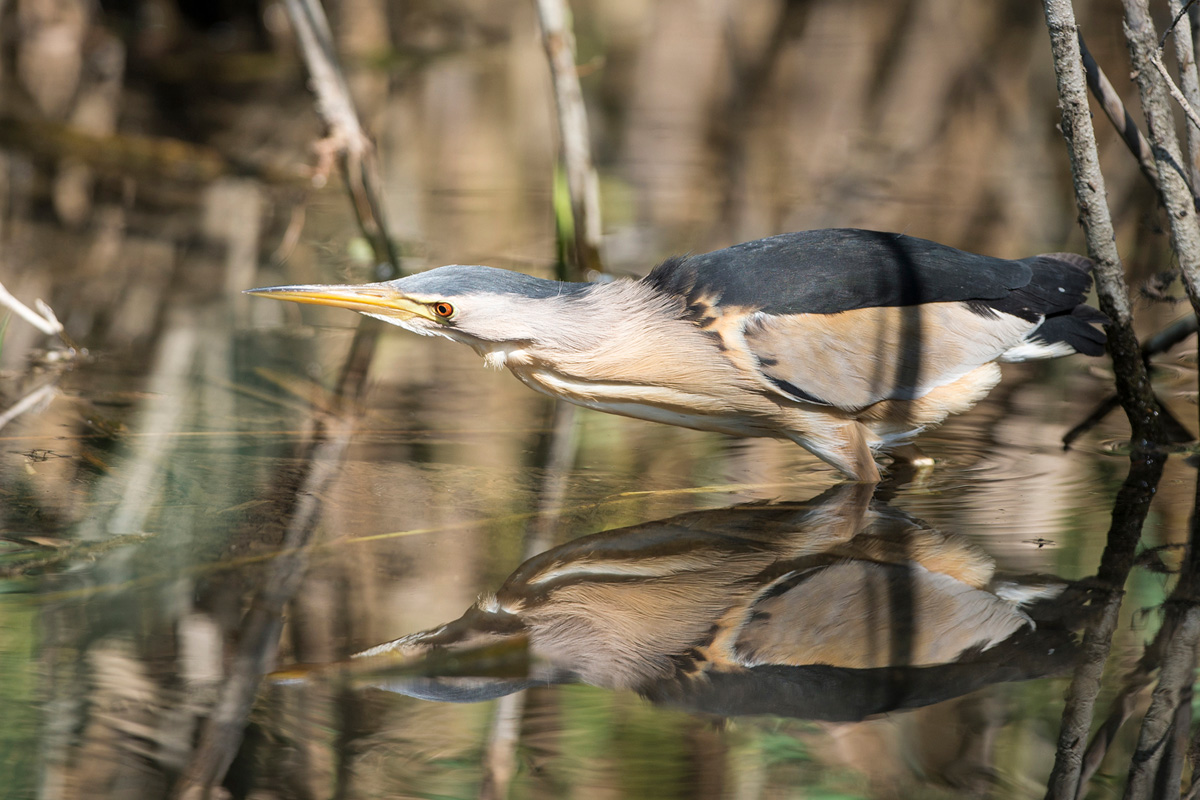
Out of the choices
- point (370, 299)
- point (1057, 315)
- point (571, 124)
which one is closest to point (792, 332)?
point (1057, 315)

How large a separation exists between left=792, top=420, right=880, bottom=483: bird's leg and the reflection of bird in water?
0.26 m

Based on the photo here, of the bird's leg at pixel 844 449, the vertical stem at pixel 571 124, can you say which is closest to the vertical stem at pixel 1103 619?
the bird's leg at pixel 844 449

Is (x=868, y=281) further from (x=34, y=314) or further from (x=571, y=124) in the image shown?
(x=34, y=314)

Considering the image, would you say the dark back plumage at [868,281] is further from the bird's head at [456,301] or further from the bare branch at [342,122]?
the bare branch at [342,122]

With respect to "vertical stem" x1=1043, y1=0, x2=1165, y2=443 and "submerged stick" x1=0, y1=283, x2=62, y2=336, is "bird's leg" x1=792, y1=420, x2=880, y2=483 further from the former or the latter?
"submerged stick" x1=0, y1=283, x2=62, y2=336

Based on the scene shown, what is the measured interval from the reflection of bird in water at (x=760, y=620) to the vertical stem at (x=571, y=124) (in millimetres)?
1990

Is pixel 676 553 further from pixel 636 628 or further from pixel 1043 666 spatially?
pixel 1043 666

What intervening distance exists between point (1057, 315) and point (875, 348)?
1.64 ft

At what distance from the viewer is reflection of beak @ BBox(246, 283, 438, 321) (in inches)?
107

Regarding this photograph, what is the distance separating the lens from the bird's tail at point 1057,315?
2949mm

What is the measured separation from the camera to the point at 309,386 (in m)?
3.60

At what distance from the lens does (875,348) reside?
2.92m

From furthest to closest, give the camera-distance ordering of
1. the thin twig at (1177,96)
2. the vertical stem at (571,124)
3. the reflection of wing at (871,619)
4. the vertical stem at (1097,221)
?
the vertical stem at (571,124)
the vertical stem at (1097,221)
the thin twig at (1177,96)
the reflection of wing at (871,619)

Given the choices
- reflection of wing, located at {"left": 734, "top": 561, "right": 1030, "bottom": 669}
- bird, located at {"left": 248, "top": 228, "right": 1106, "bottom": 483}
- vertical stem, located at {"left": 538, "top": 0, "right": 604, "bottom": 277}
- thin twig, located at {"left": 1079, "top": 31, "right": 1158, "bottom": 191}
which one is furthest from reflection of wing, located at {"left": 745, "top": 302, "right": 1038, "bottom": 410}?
vertical stem, located at {"left": 538, "top": 0, "right": 604, "bottom": 277}
